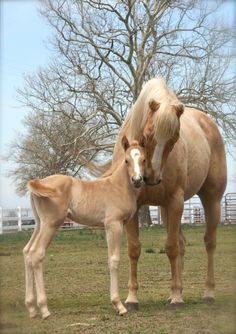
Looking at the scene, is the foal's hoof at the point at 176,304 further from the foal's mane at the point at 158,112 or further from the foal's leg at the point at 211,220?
the foal's mane at the point at 158,112

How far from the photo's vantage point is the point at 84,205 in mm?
3576

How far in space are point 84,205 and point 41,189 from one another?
35cm

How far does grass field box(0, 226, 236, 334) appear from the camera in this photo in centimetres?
248

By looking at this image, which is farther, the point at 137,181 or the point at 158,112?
the point at 158,112

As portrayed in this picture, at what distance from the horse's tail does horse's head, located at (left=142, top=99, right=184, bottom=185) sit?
66cm

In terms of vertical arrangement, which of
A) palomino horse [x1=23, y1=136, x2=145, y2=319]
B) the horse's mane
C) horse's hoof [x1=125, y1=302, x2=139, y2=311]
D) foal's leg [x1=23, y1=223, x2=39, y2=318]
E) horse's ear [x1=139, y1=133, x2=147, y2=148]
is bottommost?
horse's hoof [x1=125, y1=302, x2=139, y2=311]

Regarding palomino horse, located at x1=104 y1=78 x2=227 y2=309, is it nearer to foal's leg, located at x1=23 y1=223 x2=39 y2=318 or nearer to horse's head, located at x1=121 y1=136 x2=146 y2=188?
horse's head, located at x1=121 y1=136 x2=146 y2=188

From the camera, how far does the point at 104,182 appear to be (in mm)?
3771

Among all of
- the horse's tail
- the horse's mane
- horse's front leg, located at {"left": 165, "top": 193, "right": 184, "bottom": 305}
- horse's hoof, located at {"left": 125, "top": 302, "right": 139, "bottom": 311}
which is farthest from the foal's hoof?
the horse's tail

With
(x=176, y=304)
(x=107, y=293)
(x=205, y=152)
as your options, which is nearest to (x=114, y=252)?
(x=176, y=304)

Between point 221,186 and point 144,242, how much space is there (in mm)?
6128

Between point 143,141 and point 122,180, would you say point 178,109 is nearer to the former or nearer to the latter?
point 143,141

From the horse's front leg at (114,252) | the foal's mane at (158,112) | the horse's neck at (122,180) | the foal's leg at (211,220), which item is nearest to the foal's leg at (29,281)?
the horse's front leg at (114,252)

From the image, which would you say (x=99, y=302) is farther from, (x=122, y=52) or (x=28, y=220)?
(x=122, y=52)
